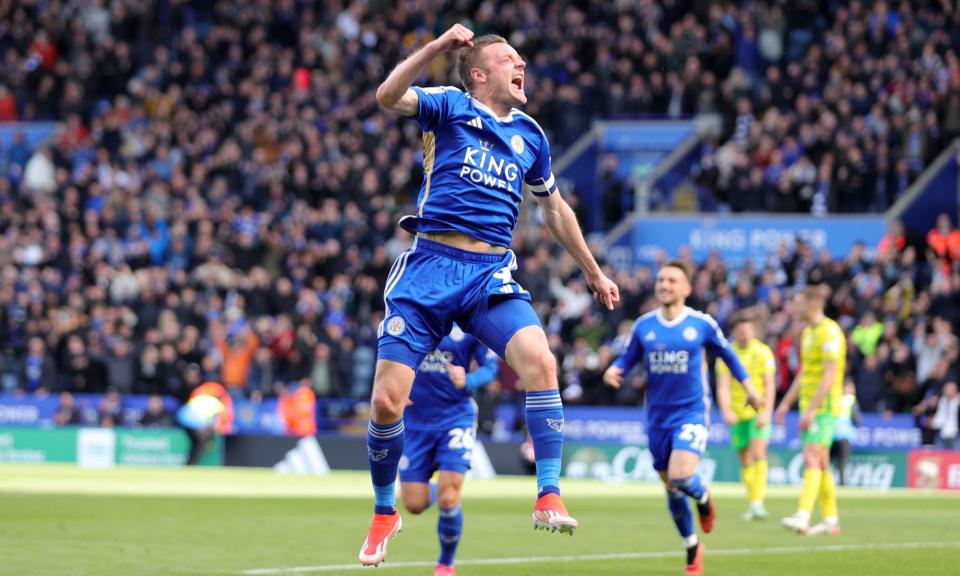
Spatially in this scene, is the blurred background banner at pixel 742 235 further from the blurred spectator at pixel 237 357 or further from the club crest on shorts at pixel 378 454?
the club crest on shorts at pixel 378 454

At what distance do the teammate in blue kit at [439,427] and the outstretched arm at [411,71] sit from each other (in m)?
3.78

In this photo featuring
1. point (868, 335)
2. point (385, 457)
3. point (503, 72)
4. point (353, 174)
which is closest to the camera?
point (503, 72)

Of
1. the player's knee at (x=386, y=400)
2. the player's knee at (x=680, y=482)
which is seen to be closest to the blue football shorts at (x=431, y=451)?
the player's knee at (x=680, y=482)

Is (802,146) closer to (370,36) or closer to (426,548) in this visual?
(370,36)

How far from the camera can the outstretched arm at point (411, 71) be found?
27.0 ft

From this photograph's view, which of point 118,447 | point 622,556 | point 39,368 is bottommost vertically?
point 118,447

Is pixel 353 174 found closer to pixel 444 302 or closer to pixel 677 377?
pixel 677 377

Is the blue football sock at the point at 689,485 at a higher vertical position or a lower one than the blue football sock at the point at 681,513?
higher

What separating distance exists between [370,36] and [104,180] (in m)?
6.97

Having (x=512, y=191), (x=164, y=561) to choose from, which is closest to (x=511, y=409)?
(x=164, y=561)

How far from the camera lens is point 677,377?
13.6 meters

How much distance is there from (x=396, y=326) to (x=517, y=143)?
1.27 metres

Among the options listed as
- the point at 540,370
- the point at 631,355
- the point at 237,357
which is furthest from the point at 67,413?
the point at 540,370

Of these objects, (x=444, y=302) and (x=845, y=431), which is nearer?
(x=444, y=302)
